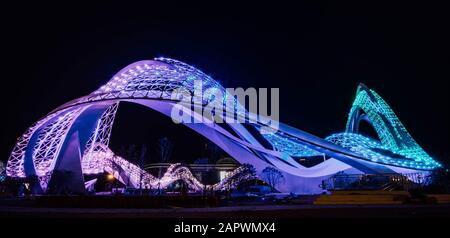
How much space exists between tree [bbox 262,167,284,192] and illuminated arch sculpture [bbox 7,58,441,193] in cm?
58

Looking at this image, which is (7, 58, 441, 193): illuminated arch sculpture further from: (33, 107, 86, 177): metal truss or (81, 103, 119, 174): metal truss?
(81, 103, 119, 174): metal truss

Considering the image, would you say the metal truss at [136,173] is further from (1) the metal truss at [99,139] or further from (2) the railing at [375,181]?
(2) the railing at [375,181]

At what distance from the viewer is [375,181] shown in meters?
31.6

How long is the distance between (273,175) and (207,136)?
8489 mm

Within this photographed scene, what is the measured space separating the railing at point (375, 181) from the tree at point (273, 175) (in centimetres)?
456

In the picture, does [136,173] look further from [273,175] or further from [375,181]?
[375,181]

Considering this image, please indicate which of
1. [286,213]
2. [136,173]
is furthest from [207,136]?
[286,213]

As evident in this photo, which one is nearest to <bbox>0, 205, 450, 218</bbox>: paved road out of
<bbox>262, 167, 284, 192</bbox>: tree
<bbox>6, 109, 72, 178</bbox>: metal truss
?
<bbox>262, 167, 284, 192</bbox>: tree

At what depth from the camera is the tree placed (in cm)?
3819

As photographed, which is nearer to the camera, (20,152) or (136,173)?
(20,152)

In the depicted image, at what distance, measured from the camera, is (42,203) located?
22.9 metres

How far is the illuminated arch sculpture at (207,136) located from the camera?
112 ft
